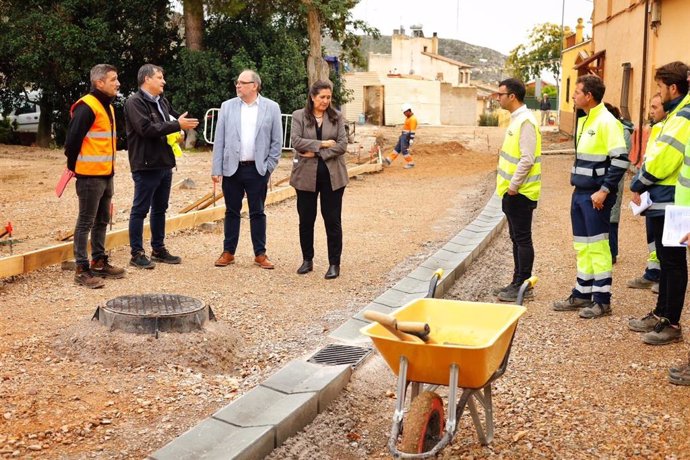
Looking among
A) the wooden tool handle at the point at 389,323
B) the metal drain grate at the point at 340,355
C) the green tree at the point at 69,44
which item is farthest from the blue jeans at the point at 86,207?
the green tree at the point at 69,44

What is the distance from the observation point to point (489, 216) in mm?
12148

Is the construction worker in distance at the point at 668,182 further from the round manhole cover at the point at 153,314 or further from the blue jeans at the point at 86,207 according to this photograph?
the blue jeans at the point at 86,207

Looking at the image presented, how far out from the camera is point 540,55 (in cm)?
7681

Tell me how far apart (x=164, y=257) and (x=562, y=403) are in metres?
4.80

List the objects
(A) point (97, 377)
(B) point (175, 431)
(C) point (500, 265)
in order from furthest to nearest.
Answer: (C) point (500, 265)
(A) point (97, 377)
(B) point (175, 431)

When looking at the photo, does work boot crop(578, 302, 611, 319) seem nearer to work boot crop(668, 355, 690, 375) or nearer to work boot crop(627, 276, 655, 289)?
work boot crop(627, 276, 655, 289)

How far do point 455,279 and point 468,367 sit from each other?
4.64 m

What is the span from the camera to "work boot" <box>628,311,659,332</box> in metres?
6.38

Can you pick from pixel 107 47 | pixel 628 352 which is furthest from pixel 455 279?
pixel 107 47

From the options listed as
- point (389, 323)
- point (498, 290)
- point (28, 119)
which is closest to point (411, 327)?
point (389, 323)

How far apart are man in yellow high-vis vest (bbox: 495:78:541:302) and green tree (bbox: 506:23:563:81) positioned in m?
69.4

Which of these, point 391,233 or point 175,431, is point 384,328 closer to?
point 175,431

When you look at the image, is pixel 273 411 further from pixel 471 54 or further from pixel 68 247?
pixel 471 54

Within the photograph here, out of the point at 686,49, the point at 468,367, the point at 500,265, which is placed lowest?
the point at 500,265
